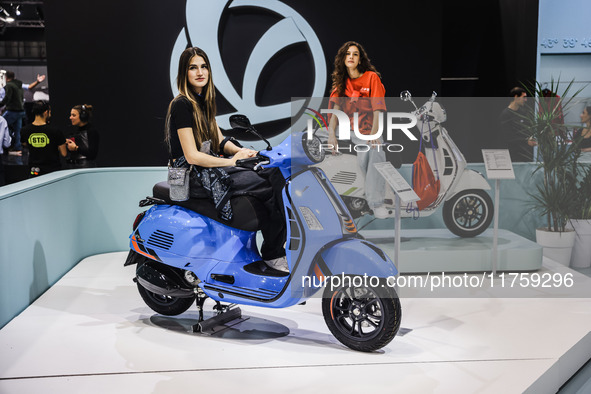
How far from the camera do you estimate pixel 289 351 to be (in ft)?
10.1

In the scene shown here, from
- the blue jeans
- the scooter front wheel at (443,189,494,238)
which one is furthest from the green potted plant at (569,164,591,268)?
the blue jeans

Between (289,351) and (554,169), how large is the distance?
246 cm

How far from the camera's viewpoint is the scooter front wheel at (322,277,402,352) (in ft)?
9.41

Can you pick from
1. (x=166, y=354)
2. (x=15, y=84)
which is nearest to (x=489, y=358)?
(x=166, y=354)

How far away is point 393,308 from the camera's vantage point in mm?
2854

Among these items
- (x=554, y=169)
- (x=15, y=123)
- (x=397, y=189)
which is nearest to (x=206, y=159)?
(x=397, y=189)

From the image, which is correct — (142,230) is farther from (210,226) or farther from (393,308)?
(393,308)

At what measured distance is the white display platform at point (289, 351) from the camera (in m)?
2.71

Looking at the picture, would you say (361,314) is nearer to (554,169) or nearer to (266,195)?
(266,195)

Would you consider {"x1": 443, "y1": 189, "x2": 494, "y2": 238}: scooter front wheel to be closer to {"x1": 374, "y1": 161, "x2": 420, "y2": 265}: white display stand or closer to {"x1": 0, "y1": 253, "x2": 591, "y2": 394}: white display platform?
{"x1": 374, "y1": 161, "x2": 420, "y2": 265}: white display stand

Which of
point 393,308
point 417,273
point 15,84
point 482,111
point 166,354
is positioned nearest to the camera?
point 393,308

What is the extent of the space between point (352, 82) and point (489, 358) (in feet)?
7.51

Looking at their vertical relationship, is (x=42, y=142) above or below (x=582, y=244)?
above

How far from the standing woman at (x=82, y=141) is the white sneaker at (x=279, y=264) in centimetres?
354
